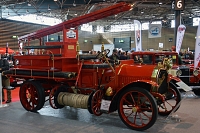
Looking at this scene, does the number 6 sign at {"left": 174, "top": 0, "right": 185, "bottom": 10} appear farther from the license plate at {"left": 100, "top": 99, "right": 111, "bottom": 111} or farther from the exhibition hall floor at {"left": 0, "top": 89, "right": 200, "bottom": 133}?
the license plate at {"left": 100, "top": 99, "right": 111, "bottom": 111}

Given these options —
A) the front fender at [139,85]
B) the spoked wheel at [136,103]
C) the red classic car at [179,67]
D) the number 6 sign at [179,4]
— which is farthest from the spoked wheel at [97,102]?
the number 6 sign at [179,4]

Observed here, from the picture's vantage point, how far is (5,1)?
1585cm

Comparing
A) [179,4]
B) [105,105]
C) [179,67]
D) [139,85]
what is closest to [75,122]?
[105,105]

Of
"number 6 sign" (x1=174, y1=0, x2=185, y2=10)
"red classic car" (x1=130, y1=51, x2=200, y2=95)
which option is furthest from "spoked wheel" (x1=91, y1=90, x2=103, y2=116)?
"number 6 sign" (x1=174, y1=0, x2=185, y2=10)

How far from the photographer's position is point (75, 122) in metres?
4.31

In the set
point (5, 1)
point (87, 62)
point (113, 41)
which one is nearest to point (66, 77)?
point (87, 62)

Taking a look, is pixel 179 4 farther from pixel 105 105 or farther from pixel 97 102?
pixel 105 105

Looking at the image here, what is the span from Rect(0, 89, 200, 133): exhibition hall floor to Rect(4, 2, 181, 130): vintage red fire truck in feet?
0.67

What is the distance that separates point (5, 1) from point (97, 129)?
574 inches

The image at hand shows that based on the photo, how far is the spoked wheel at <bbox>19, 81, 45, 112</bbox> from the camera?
4945 mm

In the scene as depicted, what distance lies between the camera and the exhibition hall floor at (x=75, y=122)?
12.7ft

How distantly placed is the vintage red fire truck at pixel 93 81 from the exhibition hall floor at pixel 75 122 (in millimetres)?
204

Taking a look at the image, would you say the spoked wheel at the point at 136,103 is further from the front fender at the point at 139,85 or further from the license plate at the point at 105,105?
the license plate at the point at 105,105

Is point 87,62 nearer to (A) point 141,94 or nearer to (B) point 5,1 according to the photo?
(A) point 141,94
